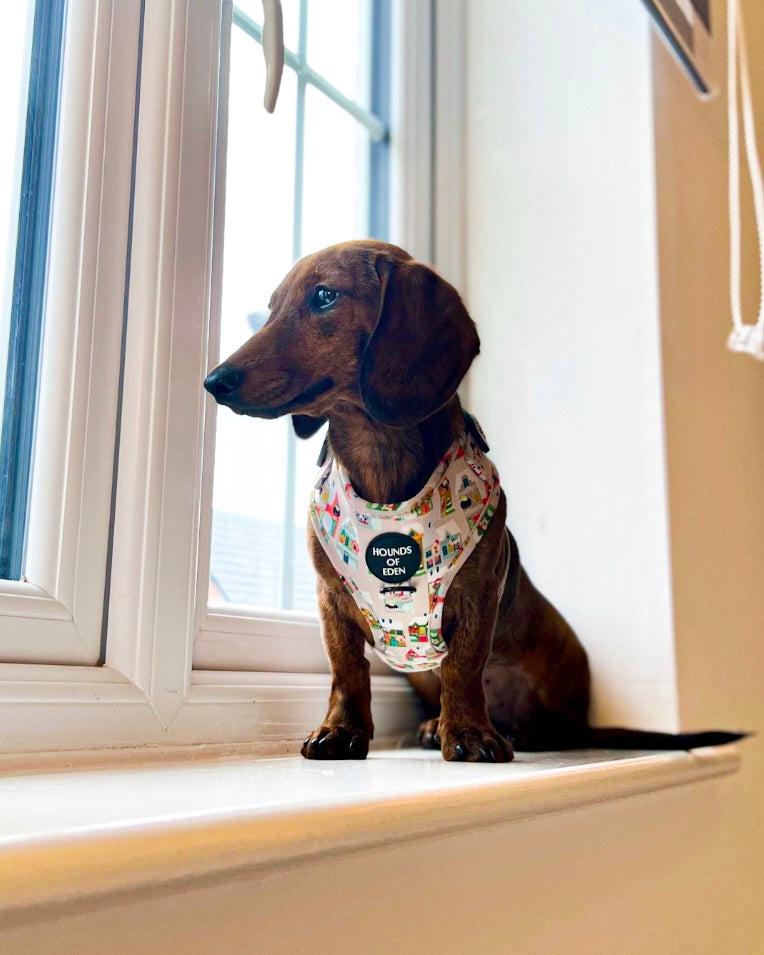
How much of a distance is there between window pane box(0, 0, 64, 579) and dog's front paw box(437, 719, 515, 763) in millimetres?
423

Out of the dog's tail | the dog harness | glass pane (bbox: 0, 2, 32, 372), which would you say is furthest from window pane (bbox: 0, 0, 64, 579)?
the dog's tail

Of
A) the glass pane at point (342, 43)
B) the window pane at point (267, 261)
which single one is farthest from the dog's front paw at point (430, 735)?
the glass pane at point (342, 43)

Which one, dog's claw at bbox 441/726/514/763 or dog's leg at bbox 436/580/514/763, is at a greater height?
dog's leg at bbox 436/580/514/763

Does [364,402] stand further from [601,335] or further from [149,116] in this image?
[601,335]

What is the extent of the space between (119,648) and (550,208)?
92cm

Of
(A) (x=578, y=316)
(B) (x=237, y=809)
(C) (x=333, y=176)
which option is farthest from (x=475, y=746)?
(C) (x=333, y=176)

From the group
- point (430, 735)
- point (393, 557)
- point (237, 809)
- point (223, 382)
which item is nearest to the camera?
point (237, 809)

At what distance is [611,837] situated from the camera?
3.13 ft

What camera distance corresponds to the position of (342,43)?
1.39 m

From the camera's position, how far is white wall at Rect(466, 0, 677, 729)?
1.27m

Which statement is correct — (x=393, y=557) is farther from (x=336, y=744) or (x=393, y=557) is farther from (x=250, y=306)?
(x=250, y=306)

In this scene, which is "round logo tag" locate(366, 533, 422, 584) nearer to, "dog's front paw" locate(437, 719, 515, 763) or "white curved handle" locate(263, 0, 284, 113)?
"dog's front paw" locate(437, 719, 515, 763)

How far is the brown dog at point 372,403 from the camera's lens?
876 millimetres

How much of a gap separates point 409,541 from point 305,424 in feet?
0.59
